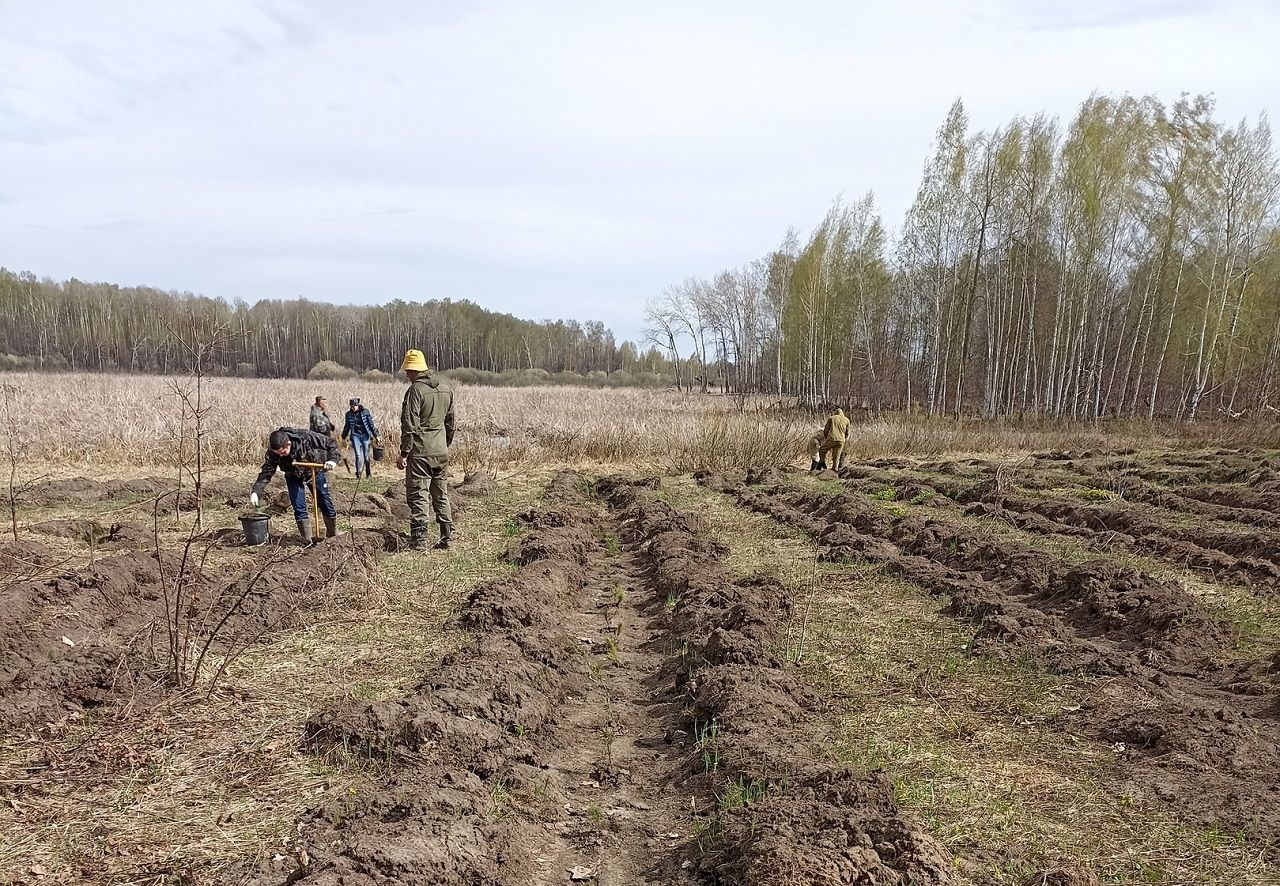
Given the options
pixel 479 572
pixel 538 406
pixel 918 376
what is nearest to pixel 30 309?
pixel 538 406

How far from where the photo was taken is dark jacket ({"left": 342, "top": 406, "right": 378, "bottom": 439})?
48.1ft

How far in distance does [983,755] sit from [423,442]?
6400 mm

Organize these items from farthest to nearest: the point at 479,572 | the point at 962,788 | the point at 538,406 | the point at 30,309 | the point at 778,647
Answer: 1. the point at 30,309
2. the point at 538,406
3. the point at 479,572
4. the point at 778,647
5. the point at 962,788

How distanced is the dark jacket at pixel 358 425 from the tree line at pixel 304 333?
55.4 meters

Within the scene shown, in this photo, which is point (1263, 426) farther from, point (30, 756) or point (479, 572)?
point (30, 756)

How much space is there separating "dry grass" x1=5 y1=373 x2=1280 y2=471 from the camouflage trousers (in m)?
7.93

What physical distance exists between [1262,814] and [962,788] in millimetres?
1243

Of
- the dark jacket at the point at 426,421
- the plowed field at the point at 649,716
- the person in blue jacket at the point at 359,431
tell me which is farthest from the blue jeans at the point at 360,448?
the dark jacket at the point at 426,421

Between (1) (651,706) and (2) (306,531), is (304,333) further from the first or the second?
(1) (651,706)

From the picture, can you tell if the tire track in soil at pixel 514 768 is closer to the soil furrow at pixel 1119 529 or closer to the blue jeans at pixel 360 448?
the soil furrow at pixel 1119 529

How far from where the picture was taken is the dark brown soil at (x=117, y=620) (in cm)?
438

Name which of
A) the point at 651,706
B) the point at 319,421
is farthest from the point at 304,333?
the point at 651,706

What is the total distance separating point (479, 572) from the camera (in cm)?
806

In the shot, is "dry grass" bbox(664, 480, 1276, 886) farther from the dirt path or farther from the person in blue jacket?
the person in blue jacket
